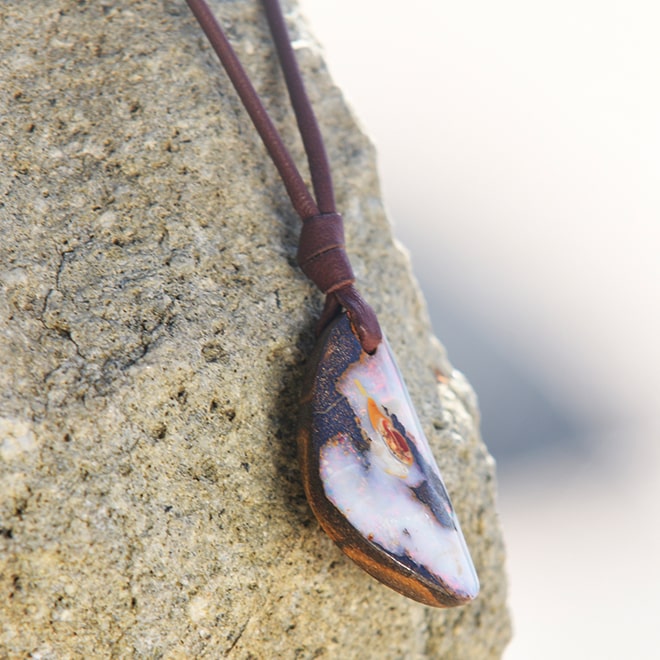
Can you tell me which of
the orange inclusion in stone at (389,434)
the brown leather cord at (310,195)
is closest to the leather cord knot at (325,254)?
the brown leather cord at (310,195)

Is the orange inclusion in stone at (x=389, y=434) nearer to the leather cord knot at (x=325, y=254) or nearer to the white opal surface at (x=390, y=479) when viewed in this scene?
the white opal surface at (x=390, y=479)

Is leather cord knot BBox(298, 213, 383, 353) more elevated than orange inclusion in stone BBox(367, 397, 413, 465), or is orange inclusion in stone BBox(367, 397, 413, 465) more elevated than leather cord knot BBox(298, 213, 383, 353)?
leather cord knot BBox(298, 213, 383, 353)

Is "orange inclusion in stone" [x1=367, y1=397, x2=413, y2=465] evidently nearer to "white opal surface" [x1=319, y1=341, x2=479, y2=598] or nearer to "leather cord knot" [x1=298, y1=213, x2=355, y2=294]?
"white opal surface" [x1=319, y1=341, x2=479, y2=598]

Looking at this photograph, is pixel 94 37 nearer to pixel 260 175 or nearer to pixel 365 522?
pixel 260 175

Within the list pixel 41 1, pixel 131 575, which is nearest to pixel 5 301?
pixel 131 575

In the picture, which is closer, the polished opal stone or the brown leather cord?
the polished opal stone

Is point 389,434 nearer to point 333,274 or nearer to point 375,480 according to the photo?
point 375,480

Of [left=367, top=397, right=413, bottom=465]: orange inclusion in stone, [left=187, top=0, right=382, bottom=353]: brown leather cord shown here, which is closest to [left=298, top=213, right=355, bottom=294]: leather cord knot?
[left=187, top=0, right=382, bottom=353]: brown leather cord

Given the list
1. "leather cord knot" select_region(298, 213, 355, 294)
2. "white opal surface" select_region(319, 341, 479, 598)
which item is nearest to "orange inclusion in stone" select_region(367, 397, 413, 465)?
"white opal surface" select_region(319, 341, 479, 598)
